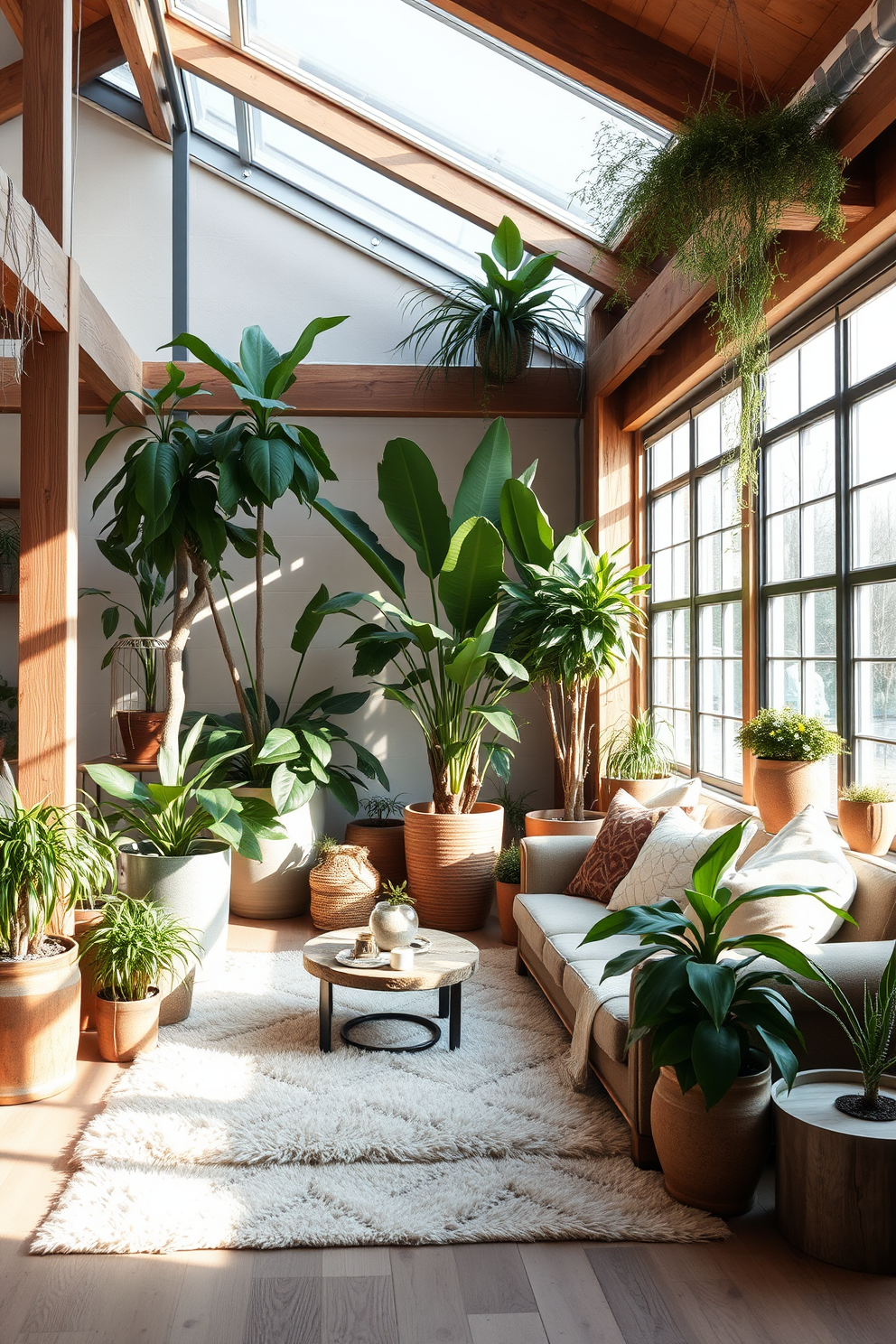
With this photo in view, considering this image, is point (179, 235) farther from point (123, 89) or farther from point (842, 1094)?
point (842, 1094)

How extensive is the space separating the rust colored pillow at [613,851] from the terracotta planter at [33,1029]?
1.83m

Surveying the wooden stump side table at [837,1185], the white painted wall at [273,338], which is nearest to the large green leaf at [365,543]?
the white painted wall at [273,338]

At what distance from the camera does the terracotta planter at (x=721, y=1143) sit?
7.13 ft

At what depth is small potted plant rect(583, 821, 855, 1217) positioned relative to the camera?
6.95 ft

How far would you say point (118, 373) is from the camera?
491 centimetres

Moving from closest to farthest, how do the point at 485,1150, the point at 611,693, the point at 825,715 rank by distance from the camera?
the point at 485,1150 < the point at 825,715 < the point at 611,693

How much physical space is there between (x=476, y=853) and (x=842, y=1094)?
2537mm

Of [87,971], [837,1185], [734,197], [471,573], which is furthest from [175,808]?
[734,197]

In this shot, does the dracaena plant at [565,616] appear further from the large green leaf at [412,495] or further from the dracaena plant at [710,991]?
the dracaena plant at [710,991]

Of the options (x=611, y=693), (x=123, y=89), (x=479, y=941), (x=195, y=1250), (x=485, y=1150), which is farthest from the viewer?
(x=123, y=89)

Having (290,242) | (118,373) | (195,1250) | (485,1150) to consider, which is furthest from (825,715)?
(290,242)

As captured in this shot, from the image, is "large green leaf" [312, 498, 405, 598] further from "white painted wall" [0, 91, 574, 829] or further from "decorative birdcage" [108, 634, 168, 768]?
"decorative birdcage" [108, 634, 168, 768]

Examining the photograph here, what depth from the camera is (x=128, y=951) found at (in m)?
3.13

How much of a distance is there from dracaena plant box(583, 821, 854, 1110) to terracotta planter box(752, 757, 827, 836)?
2.73 ft
